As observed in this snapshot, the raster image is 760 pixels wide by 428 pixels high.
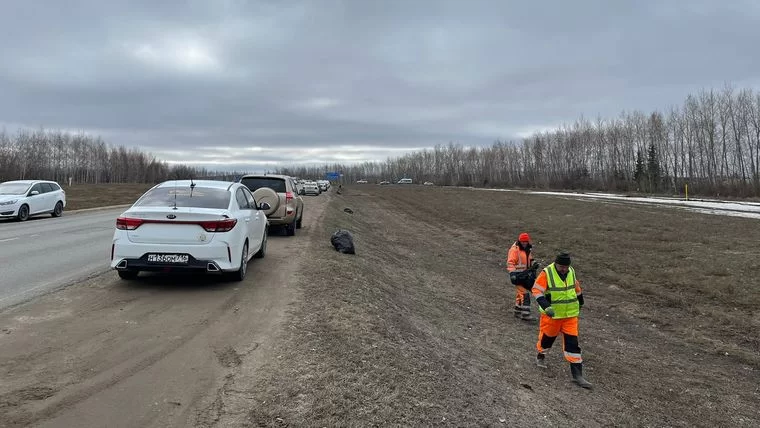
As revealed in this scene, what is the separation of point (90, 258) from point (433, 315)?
24.2ft

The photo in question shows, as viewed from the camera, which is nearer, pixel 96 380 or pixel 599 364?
pixel 96 380

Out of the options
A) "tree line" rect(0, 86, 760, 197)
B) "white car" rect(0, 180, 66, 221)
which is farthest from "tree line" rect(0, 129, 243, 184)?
"white car" rect(0, 180, 66, 221)

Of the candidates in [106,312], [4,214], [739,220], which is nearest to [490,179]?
[739,220]

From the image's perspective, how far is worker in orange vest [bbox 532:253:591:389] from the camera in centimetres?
599

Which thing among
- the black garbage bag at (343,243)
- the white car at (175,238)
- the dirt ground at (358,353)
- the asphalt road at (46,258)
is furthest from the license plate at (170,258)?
the black garbage bag at (343,243)

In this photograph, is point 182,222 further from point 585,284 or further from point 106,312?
point 585,284

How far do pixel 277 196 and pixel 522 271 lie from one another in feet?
26.9

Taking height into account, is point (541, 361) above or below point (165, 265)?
below

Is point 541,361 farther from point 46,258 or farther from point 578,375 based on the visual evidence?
point 46,258

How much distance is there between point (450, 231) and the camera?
979 inches

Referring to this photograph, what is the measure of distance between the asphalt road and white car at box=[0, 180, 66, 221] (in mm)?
3759

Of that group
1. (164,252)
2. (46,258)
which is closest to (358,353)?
(164,252)

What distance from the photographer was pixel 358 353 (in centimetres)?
511

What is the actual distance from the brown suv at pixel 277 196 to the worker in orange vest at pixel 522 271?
7592 millimetres
